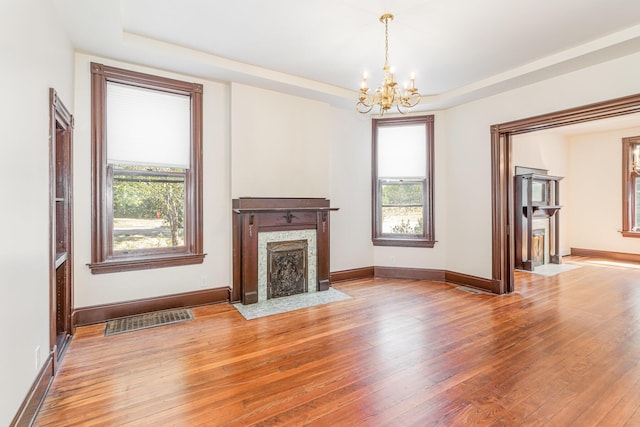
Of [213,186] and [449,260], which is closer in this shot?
[213,186]

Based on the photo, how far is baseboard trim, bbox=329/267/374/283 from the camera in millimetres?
5277

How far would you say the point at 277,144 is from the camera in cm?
459

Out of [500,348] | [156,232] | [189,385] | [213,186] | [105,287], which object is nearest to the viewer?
[189,385]

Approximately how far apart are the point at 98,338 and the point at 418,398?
9.96 ft

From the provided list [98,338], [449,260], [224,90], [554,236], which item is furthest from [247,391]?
[554,236]

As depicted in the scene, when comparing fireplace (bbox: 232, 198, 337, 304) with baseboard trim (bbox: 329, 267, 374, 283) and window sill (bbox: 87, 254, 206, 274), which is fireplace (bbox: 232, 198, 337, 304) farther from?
window sill (bbox: 87, 254, 206, 274)

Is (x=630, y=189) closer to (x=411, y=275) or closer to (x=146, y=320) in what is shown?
(x=411, y=275)

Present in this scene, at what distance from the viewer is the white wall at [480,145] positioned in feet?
12.4

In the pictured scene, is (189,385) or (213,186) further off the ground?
(213,186)

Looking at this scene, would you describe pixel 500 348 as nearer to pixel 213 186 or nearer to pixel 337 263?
pixel 337 263

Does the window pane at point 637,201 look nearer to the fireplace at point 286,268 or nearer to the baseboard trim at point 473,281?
the baseboard trim at point 473,281

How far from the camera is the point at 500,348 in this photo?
293cm

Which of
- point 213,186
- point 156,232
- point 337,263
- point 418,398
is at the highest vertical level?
point 213,186

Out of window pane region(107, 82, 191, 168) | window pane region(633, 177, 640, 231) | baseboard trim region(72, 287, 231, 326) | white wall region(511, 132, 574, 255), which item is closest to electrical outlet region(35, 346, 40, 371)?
baseboard trim region(72, 287, 231, 326)
